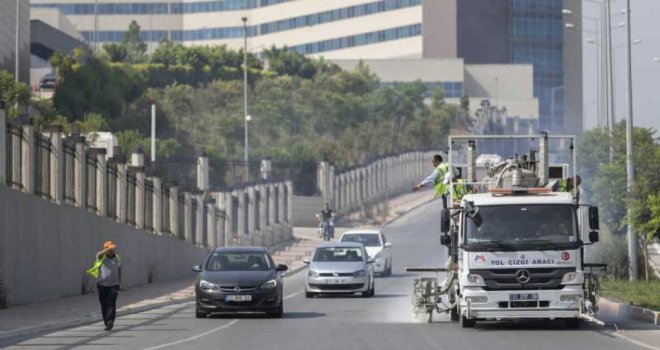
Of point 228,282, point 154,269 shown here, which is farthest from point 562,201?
point 154,269

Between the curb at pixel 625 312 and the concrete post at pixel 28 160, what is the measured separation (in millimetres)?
14001

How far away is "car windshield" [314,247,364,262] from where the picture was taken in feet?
144

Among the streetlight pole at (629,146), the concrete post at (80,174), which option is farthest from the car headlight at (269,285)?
the streetlight pole at (629,146)

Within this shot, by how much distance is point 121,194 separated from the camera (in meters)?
48.5

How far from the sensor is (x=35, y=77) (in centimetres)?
10931

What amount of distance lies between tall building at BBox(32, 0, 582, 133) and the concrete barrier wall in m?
103

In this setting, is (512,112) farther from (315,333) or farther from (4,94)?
(315,333)

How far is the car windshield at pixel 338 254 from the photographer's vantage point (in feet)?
144

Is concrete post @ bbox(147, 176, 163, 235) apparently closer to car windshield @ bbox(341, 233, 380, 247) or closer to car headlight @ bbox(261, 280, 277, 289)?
car windshield @ bbox(341, 233, 380, 247)

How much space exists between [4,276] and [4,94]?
102 ft

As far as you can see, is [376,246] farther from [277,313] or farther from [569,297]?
[569,297]

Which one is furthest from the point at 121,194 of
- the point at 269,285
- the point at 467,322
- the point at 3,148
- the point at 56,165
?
the point at 467,322

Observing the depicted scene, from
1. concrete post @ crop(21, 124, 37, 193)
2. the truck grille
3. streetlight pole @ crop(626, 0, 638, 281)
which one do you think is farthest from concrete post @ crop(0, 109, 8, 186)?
streetlight pole @ crop(626, 0, 638, 281)

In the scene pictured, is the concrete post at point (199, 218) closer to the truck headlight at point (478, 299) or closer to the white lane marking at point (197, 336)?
the white lane marking at point (197, 336)
